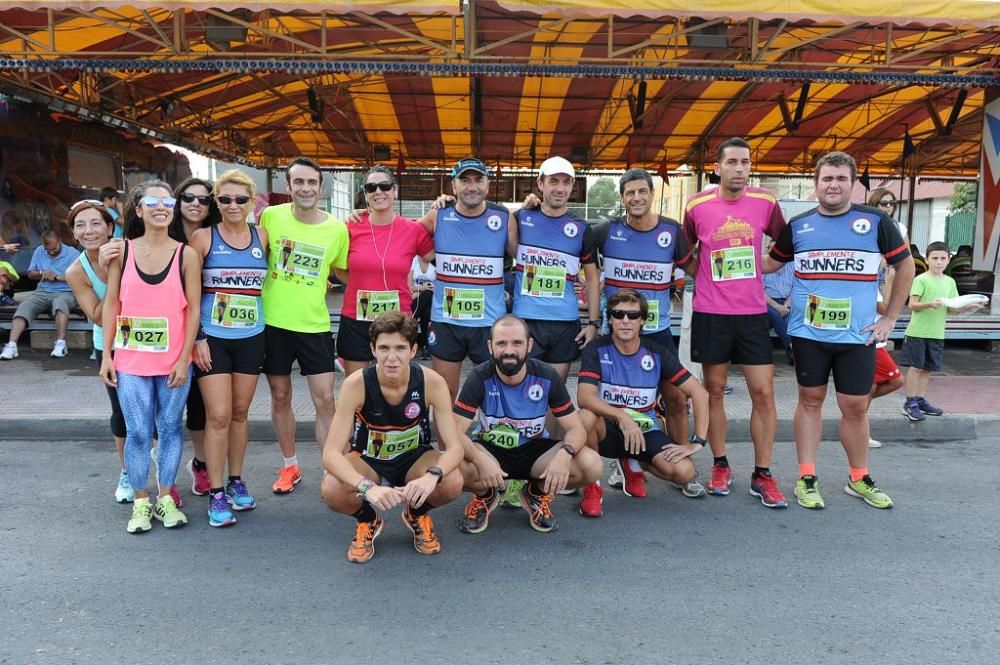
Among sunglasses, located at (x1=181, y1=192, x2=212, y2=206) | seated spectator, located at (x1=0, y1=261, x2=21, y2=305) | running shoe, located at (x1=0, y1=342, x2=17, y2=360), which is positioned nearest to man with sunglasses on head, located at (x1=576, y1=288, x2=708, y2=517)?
sunglasses, located at (x1=181, y1=192, x2=212, y2=206)

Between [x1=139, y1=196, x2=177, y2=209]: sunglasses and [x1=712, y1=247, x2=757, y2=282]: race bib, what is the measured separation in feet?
10.9

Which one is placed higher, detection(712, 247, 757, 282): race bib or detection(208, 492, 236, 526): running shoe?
detection(712, 247, 757, 282): race bib

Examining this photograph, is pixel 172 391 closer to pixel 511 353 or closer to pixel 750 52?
pixel 511 353

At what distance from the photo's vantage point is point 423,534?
12.3 feet

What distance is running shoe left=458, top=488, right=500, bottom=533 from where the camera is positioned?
158 inches

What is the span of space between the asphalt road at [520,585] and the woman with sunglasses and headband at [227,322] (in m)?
0.46

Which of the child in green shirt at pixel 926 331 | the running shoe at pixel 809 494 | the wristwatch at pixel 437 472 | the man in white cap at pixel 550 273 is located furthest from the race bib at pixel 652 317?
the child in green shirt at pixel 926 331

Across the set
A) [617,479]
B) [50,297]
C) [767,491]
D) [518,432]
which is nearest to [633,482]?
[617,479]

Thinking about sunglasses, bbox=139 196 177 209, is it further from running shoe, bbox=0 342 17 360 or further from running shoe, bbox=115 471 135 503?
running shoe, bbox=0 342 17 360

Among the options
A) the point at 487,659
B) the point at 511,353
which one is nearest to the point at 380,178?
the point at 511,353

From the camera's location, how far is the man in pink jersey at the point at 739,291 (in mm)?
4539

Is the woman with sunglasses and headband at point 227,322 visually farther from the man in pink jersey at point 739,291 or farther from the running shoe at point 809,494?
the running shoe at point 809,494

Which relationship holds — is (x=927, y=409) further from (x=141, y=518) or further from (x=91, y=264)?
(x=91, y=264)

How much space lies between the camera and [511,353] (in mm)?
3939
